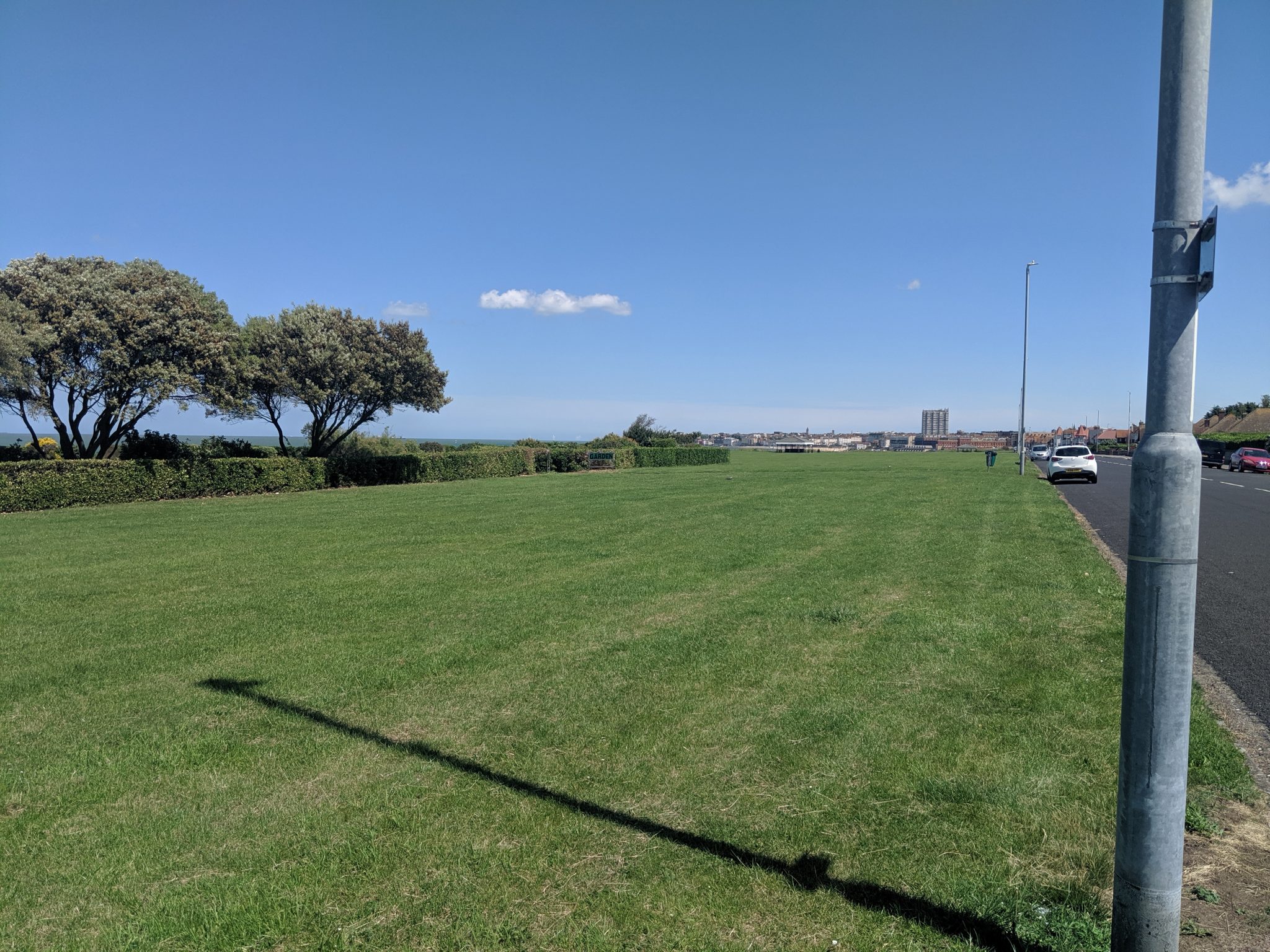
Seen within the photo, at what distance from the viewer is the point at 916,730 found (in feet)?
16.7

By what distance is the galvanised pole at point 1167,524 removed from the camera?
246cm

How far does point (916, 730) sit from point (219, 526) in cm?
1709

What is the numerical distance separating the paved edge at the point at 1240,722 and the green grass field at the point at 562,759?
0.62 ft

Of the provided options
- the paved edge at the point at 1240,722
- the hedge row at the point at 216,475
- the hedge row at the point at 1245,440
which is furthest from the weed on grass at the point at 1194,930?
the hedge row at the point at 1245,440

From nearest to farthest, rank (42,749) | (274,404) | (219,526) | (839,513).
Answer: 1. (42,749)
2. (219,526)
3. (839,513)
4. (274,404)

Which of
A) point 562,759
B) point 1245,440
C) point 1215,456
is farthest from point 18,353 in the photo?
point 1245,440

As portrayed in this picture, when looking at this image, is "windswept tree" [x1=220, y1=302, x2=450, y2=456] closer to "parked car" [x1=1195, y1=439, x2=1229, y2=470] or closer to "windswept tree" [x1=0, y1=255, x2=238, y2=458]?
"windswept tree" [x1=0, y1=255, x2=238, y2=458]

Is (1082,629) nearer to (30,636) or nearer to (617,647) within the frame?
(617,647)

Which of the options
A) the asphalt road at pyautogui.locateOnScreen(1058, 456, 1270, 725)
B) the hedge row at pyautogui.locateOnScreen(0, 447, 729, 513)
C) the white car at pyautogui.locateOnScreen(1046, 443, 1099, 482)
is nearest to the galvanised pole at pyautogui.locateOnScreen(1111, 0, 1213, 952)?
the asphalt road at pyautogui.locateOnScreen(1058, 456, 1270, 725)

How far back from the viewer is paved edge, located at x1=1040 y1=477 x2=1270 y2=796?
4.58 metres

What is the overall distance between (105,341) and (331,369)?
9890 mm

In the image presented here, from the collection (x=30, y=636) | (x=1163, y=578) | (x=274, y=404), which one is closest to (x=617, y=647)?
(x=1163, y=578)

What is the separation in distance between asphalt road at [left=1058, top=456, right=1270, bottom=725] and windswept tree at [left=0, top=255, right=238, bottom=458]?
28.4 meters

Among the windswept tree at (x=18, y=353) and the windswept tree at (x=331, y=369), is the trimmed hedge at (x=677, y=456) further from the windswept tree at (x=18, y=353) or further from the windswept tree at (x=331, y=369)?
the windswept tree at (x=18, y=353)
